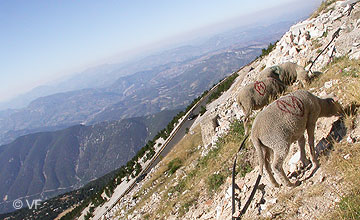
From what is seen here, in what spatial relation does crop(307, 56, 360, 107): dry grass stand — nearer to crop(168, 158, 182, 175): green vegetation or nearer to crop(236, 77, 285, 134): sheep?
crop(236, 77, 285, 134): sheep

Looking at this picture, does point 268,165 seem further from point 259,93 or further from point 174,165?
point 174,165

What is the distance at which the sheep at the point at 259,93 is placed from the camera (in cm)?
1084

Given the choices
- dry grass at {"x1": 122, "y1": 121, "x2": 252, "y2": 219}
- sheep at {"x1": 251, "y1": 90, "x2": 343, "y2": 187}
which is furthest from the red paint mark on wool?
dry grass at {"x1": 122, "y1": 121, "x2": 252, "y2": 219}

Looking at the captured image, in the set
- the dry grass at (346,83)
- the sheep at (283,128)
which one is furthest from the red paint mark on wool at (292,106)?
the dry grass at (346,83)

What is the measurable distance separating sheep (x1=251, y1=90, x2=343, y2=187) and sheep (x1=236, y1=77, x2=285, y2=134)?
5.32 meters

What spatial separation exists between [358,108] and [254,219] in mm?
3593

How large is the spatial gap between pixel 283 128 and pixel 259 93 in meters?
6.23

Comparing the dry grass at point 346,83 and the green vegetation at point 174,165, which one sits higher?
the dry grass at point 346,83

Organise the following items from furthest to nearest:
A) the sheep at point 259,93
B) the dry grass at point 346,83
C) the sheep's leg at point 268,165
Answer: the sheep at point 259,93 → the dry grass at point 346,83 → the sheep's leg at point 268,165

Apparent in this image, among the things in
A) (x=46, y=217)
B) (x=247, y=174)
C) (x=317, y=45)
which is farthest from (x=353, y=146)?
(x=46, y=217)

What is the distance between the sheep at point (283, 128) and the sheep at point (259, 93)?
17.5ft

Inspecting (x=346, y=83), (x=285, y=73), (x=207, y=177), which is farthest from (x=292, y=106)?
(x=285, y=73)

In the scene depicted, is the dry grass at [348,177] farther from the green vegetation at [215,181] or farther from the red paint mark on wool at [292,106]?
the green vegetation at [215,181]

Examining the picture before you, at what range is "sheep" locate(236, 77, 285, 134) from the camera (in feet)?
35.6
